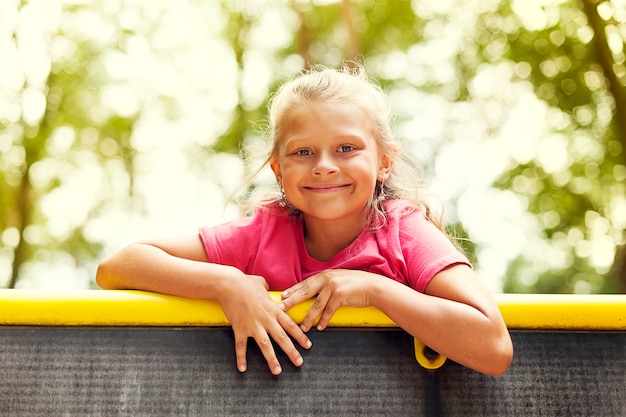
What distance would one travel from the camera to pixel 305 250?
1720mm

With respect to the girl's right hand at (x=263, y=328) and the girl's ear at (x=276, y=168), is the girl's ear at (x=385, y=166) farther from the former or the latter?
the girl's right hand at (x=263, y=328)

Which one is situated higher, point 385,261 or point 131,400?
point 385,261

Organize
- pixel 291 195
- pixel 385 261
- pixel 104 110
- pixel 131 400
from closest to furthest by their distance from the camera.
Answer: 1. pixel 131 400
2. pixel 385 261
3. pixel 291 195
4. pixel 104 110

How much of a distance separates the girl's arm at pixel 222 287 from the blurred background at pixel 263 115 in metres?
6.31

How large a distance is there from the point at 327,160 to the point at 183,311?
1.70 feet

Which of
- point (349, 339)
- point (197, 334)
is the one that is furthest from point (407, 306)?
point (197, 334)

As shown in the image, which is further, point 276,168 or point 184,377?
point 276,168

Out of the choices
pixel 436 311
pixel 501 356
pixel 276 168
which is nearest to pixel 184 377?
pixel 436 311

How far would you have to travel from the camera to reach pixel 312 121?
5.33 feet

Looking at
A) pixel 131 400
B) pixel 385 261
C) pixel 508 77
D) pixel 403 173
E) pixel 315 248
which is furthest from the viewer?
pixel 508 77

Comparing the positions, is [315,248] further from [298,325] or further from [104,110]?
[104,110]

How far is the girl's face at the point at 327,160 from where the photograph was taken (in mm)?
1609

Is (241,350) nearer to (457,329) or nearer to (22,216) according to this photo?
(457,329)

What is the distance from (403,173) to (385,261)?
475 mm
